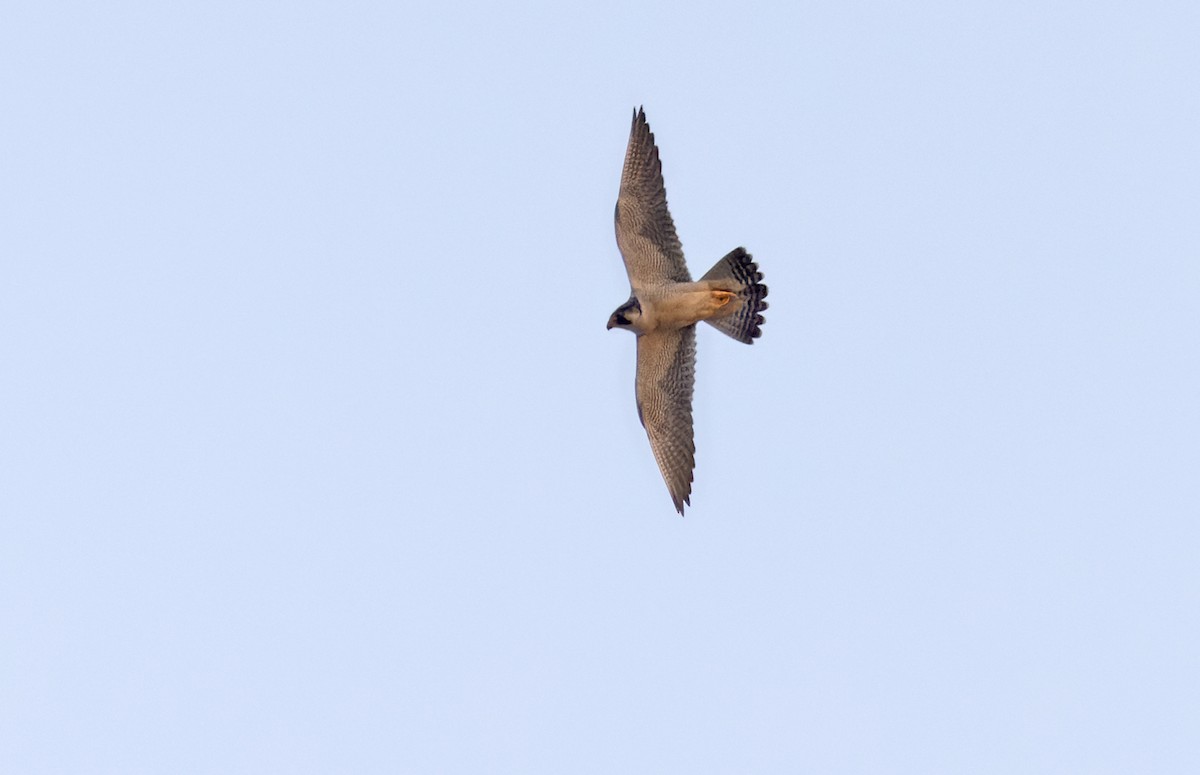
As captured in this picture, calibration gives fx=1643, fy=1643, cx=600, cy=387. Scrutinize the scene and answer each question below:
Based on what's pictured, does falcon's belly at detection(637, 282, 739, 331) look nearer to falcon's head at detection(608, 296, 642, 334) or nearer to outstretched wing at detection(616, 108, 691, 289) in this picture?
falcon's head at detection(608, 296, 642, 334)

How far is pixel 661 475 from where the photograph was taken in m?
19.5

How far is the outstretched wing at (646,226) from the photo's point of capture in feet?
62.3

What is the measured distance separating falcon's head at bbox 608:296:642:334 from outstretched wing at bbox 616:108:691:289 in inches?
16.7

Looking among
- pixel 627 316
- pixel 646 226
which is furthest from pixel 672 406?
pixel 646 226

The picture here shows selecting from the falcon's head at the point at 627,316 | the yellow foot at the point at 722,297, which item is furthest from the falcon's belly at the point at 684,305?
the falcon's head at the point at 627,316

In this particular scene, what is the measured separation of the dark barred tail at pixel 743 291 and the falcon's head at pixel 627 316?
1023mm

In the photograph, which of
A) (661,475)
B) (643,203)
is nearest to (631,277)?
(643,203)

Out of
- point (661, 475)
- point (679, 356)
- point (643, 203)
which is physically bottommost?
point (661, 475)

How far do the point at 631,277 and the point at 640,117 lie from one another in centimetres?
202

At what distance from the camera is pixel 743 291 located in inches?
754

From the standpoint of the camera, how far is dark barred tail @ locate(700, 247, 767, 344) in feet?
62.7

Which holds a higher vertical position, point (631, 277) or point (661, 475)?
point (631, 277)

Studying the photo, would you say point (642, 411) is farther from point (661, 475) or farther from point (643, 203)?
point (643, 203)

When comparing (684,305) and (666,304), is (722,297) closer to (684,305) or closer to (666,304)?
(684,305)
